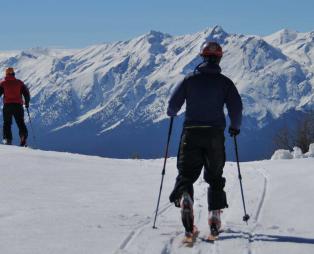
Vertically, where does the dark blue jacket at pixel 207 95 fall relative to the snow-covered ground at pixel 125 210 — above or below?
above

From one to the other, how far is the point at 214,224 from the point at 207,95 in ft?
5.66

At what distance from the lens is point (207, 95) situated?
8.45m

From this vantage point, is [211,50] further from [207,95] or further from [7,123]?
[7,123]

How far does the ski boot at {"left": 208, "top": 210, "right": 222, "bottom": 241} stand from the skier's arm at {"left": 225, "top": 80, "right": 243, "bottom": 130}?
122 cm

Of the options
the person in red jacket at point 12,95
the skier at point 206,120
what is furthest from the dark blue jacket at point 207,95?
the person in red jacket at point 12,95

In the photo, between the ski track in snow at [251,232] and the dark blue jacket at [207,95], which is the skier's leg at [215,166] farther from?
the ski track in snow at [251,232]

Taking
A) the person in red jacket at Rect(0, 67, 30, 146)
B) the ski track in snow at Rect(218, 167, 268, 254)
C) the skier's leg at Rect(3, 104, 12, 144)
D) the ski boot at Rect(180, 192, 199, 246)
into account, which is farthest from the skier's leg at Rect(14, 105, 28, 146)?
the ski boot at Rect(180, 192, 199, 246)

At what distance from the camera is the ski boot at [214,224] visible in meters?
8.00

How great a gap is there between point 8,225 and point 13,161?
660 centimetres

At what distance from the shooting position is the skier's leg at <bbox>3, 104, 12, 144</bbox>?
19.8 m

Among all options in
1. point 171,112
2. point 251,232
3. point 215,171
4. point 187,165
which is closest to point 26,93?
point 171,112

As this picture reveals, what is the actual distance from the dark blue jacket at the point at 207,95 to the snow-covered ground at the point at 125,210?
1.56 meters

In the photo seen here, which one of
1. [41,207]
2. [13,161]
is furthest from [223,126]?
[13,161]

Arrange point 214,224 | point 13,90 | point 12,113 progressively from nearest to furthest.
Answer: point 214,224
point 13,90
point 12,113
